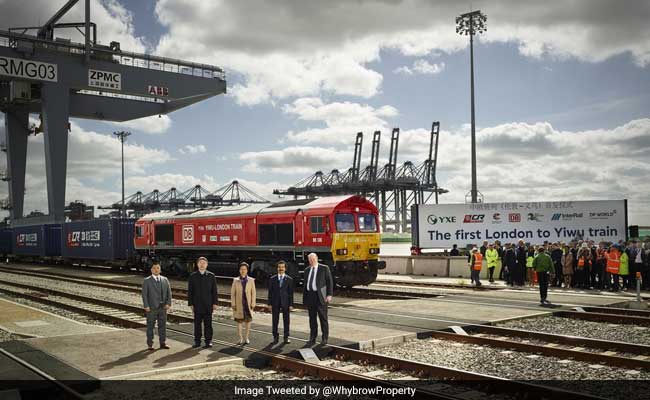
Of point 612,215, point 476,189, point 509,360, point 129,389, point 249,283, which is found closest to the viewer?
point 129,389

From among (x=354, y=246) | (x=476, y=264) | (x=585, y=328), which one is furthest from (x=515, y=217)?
(x=585, y=328)

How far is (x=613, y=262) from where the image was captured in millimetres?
20531

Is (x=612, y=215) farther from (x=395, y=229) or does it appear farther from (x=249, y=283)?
(x=395, y=229)

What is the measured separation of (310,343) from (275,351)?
901mm

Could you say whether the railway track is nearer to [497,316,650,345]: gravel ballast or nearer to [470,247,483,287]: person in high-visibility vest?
[497,316,650,345]: gravel ballast

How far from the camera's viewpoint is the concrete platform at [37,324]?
13562mm

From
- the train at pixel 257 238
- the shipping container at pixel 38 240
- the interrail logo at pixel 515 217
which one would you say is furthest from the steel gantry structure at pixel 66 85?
the interrail logo at pixel 515 217

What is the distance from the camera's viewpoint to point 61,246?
149 feet

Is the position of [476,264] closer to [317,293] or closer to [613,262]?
[613,262]

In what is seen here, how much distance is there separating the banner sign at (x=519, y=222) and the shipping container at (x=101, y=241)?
1792 cm

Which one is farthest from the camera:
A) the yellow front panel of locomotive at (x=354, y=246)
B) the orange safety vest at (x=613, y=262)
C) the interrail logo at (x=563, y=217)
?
the interrail logo at (x=563, y=217)

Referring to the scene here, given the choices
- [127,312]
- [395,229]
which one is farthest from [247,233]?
[395,229]

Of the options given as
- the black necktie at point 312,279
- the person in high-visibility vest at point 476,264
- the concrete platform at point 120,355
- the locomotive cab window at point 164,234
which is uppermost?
the locomotive cab window at point 164,234

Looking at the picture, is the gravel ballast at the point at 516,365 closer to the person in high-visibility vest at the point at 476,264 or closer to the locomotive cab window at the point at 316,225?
the locomotive cab window at the point at 316,225
